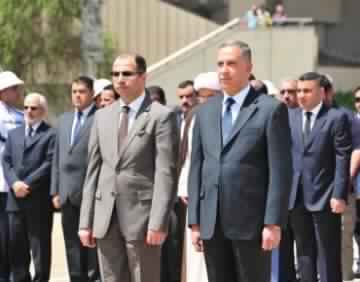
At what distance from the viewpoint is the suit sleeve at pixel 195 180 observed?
7.00 meters

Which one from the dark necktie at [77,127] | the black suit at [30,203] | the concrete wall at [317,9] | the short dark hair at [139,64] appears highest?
the concrete wall at [317,9]

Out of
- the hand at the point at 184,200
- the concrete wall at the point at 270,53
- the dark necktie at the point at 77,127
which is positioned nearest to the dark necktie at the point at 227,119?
the hand at the point at 184,200

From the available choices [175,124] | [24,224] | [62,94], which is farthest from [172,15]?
[175,124]

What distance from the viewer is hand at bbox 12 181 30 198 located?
10453 mm

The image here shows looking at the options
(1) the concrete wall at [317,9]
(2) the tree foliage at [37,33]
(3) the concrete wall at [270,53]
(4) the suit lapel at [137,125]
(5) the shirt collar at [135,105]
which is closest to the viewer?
(4) the suit lapel at [137,125]

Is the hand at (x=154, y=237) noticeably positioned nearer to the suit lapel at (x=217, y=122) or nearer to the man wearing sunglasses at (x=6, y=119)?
the suit lapel at (x=217, y=122)

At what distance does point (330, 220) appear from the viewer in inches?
372

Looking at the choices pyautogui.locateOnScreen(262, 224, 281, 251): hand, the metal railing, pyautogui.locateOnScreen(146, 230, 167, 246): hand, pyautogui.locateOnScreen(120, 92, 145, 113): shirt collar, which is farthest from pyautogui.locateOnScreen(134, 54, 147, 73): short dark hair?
the metal railing

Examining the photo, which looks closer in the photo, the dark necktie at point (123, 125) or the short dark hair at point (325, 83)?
the dark necktie at point (123, 125)

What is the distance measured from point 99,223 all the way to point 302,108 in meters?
2.87

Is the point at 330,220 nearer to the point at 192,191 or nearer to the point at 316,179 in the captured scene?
the point at 316,179

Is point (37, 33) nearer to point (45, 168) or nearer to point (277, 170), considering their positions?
point (45, 168)

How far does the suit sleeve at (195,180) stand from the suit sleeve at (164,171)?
0.40 meters

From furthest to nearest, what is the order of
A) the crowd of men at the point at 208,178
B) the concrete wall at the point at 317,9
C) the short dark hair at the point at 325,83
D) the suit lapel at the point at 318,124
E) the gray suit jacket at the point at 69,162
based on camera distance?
1. the concrete wall at the point at 317,9
2. the gray suit jacket at the point at 69,162
3. the short dark hair at the point at 325,83
4. the suit lapel at the point at 318,124
5. the crowd of men at the point at 208,178
